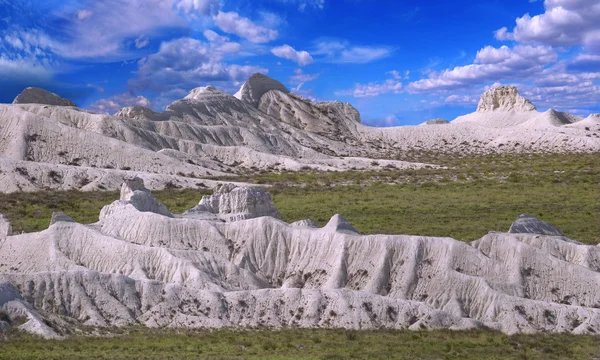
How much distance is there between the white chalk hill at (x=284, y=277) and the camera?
29.3 meters

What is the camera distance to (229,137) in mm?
102938

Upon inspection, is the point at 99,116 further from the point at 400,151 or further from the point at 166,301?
the point at 166,301

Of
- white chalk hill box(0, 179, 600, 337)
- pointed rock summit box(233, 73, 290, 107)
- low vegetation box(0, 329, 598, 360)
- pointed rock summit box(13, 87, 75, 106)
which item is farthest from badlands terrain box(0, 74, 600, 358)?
pointed rock summit box(233, 73, 290, 107)

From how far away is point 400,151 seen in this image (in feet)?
392

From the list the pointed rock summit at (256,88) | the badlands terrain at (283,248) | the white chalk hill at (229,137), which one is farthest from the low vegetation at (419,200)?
the pointed rock summit at (256,88)

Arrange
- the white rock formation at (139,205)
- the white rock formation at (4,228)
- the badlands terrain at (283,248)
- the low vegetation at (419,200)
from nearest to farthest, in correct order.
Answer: the badlands terrain at (283,248) < the white rock formation at (4,228) < the white rock formation at (139,205) < the low vegetation at (419,200)

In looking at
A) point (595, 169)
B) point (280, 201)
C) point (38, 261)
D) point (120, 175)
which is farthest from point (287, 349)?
point (595, 169)

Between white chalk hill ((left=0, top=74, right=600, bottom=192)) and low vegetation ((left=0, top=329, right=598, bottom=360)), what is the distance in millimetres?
38712

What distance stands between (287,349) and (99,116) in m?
67.0

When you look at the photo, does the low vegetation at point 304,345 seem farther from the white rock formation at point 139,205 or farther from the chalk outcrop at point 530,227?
the white rock formation at point 139,205

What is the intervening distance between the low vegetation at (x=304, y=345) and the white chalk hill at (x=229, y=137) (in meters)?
38.7

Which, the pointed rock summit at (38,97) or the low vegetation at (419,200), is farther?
the pointed rock summit at (38,97)

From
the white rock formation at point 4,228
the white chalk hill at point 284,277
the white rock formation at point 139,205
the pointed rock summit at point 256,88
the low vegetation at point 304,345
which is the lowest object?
the low vegetation at point 304,345

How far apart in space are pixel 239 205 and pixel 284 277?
9.24 m
